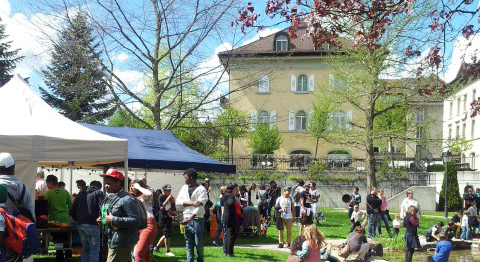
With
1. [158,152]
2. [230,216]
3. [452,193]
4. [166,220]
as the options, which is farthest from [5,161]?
[452,193]

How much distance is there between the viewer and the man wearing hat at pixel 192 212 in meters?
10.8

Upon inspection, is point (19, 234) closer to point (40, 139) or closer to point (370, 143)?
point (40, 139)

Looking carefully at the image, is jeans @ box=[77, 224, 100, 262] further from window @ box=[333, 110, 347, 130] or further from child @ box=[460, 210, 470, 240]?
window @ box=[333, 110, 347, 130]

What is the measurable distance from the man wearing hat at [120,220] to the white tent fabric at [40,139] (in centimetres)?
295

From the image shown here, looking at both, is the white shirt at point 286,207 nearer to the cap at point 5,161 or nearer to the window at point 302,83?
the cap at point 5,161

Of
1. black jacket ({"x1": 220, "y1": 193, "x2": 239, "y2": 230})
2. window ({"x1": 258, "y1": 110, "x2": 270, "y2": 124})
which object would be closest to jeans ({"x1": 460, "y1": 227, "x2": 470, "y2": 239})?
window ({"x1": 258, "y1": 110, "x2": 270, "y2": 124})

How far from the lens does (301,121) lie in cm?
5631

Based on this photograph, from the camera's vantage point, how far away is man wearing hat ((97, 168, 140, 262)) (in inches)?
289

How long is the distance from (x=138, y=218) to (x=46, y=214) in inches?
203

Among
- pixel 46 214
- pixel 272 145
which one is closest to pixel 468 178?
pixel 272 145

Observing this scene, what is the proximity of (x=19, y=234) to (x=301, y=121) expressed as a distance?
166 ft

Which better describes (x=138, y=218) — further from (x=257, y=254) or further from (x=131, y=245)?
(x=257, y=254)

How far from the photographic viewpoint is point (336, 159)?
4244 cm

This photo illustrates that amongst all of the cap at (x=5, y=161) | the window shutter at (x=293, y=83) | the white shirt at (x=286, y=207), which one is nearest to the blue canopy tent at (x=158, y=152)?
the white shirt at (x=286, y=207)
